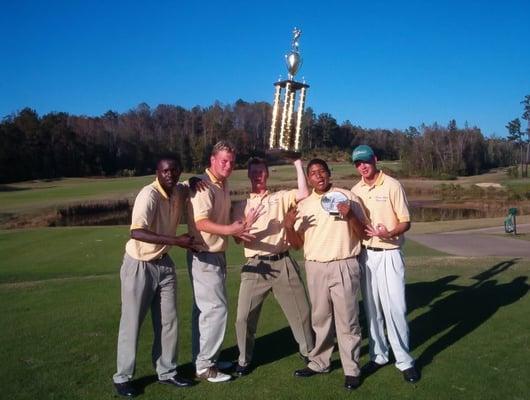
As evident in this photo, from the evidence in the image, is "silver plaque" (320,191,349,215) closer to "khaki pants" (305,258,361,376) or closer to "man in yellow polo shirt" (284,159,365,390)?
"man in yellow polo shirt" (284,159,365,390)

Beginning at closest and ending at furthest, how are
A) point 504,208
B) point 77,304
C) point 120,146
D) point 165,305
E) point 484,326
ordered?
point 165,305 < point 484,326 < point 77,304 < point 504,208 < point 120,146

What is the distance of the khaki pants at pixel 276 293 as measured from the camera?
220 inches

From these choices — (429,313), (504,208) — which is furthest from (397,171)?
(429,313)

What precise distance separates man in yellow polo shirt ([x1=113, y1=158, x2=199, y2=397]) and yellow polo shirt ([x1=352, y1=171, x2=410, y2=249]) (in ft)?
6.05

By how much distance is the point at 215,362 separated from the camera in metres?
5.32

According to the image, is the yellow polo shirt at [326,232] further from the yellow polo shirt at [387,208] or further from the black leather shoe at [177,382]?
the black leather shoe at [177,382]

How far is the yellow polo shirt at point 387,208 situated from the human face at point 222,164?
1.44m

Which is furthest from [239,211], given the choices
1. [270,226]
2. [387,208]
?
[387,208]

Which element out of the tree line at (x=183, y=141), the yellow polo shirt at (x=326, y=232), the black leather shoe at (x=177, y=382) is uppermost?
the tree line at (x=183, y=141)

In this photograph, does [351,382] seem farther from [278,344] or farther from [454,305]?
[454,305]

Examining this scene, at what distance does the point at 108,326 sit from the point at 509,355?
4.72m

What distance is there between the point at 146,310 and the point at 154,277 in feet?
1.10

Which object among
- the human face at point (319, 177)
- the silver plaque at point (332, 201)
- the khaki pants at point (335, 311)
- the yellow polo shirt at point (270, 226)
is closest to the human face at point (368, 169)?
the human face at point (319, 177)

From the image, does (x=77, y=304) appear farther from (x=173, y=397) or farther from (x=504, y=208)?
(x=504, y=208)
